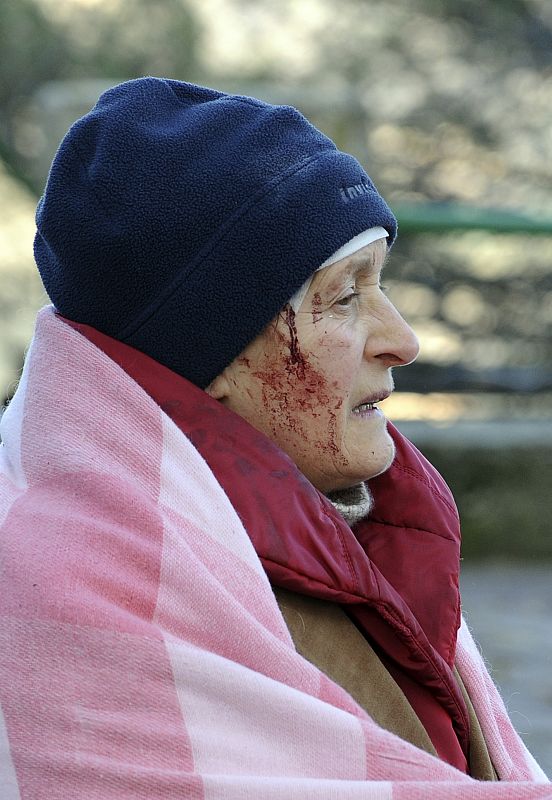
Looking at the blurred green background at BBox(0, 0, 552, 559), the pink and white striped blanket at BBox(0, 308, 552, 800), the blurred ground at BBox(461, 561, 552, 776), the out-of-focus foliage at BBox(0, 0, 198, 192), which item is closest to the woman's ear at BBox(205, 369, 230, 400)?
the pink and white striped blanket at BBox(0, 308, 552, 800)

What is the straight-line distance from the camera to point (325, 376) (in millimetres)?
1721

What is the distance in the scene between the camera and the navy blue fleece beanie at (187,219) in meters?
1.57

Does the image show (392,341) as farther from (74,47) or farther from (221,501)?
(74,47)

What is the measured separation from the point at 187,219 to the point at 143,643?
0.56 m

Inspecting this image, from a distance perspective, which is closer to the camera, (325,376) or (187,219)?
(187,219)

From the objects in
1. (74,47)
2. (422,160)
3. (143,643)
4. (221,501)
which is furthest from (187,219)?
(74,47)

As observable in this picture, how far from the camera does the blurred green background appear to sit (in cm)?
627

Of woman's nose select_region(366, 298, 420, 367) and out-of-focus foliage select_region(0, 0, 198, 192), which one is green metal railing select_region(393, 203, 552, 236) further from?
woman's nose select_region(366, 298, 420, 367)

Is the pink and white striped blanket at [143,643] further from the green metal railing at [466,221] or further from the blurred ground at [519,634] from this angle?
the green metal railing at [466,221]

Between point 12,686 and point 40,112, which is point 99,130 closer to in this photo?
Answer: point 12,686

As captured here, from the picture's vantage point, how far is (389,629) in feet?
5.35

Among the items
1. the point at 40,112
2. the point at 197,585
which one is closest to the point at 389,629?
the point at 197,585

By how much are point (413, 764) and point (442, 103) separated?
580 cm

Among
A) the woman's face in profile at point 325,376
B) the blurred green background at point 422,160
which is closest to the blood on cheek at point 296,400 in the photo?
the woman's face in profile at point 325,376
